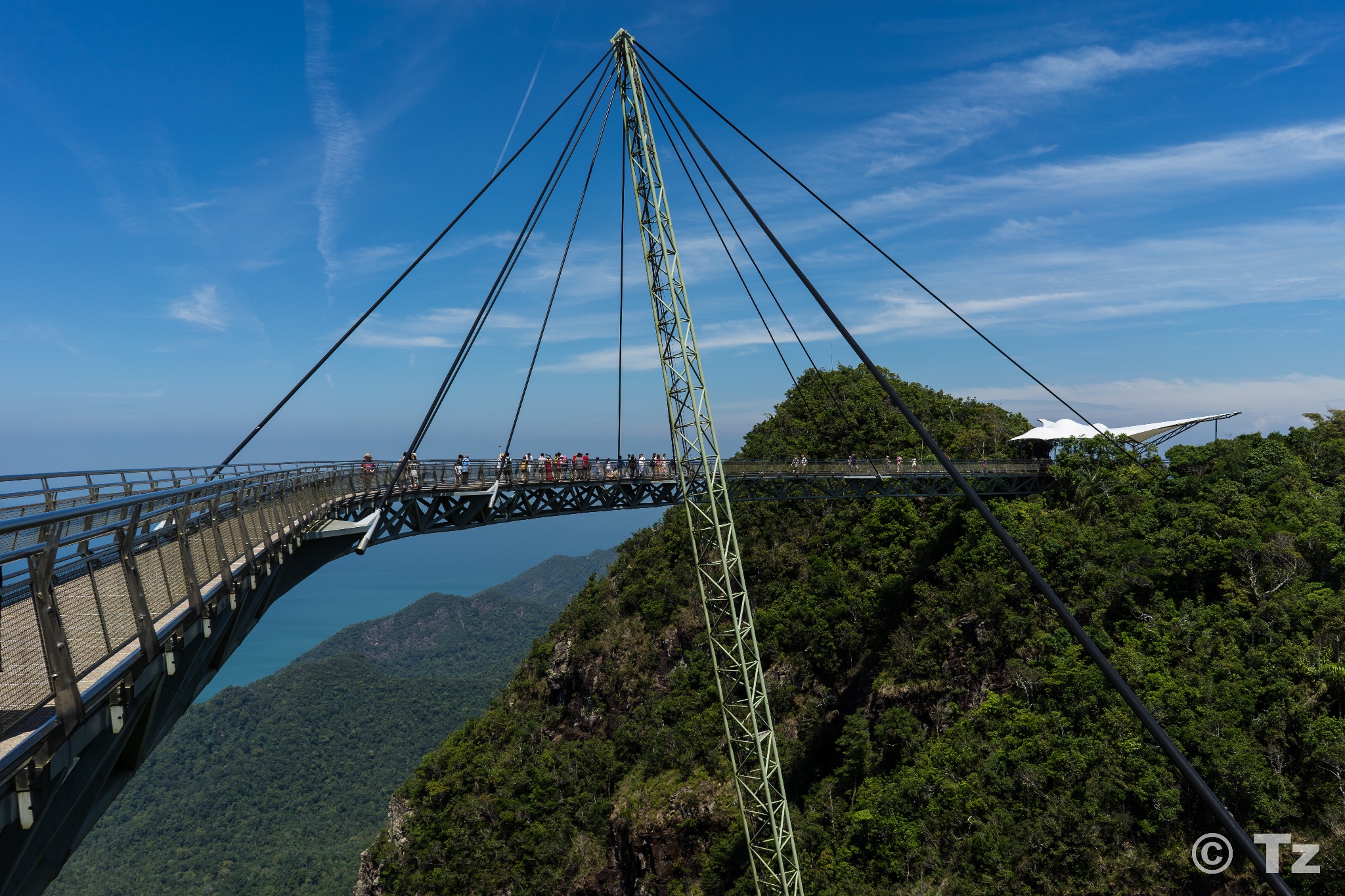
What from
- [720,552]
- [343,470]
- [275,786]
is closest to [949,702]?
[720,552]

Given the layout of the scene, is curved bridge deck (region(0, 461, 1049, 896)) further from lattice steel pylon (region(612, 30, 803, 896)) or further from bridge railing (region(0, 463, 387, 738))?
lattice steel pylon (region(612, 30, 803, 896))

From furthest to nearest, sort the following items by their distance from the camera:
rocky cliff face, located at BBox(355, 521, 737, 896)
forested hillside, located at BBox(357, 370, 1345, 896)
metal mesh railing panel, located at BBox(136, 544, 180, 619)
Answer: rocky cliff face, located at BBox(355, 521, 737, 896) < forested hillside, located at BBox(357, 370, 1345, 896) < metal mesh railing panel, located at BBox(136, 544, 180, 619)

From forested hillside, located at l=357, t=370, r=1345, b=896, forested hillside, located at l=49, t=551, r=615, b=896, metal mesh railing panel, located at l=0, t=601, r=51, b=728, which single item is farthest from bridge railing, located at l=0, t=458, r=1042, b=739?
forested hillside, located at l=49, t=551, r=615, b=896

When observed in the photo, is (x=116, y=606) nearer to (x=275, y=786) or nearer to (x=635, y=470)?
(x=635, y=470)

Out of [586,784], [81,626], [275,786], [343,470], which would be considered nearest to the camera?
[81,626]

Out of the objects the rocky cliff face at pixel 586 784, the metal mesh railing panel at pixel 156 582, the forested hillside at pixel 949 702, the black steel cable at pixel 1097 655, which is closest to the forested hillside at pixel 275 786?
the rocky cliff face at pixel 586 784

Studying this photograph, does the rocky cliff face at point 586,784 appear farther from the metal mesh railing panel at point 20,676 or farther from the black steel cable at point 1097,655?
the metal mesh railing panel at point 20,676

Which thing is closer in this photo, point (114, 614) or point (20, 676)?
point (20, 676)
